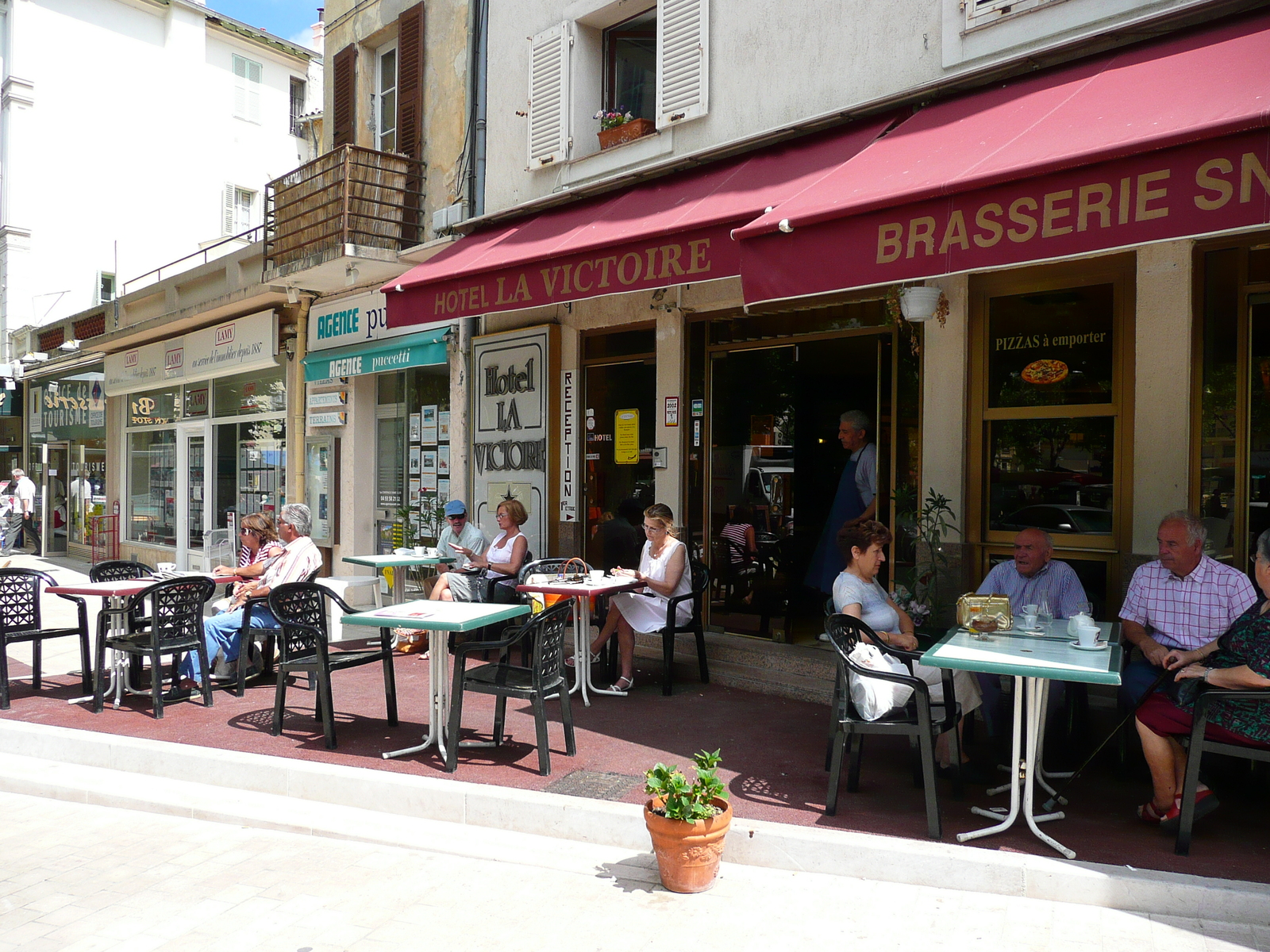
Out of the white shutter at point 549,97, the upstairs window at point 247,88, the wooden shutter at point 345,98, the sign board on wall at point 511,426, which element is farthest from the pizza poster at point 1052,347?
the upstairs window at point 247,88

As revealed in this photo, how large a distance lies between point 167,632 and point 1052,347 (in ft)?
20.8

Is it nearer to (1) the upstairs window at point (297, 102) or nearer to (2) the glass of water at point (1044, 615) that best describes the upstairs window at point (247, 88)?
(1) the upstairs window at point (297, 102)

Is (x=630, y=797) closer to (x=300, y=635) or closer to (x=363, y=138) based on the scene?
(x=300, y=635)

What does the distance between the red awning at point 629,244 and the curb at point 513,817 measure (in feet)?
10.5

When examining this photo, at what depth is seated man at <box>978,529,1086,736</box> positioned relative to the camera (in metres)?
5.10

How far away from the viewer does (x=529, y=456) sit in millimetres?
9367

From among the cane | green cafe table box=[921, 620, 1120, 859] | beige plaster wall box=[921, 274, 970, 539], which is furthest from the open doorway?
green cafe table box=[921, 620, 1120, 859]

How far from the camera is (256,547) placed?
7762mm

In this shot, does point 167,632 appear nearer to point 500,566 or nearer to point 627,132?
point 500,566

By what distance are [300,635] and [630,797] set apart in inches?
105

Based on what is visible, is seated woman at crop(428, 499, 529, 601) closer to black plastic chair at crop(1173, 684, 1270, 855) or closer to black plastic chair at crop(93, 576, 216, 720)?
black plastic chair at crop(93, 576, 216, 720)

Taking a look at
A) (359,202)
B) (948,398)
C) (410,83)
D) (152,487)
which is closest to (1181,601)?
(948,398)

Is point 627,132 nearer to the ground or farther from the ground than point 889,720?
farther from the ground

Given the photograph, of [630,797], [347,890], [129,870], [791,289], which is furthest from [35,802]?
[791,289]
